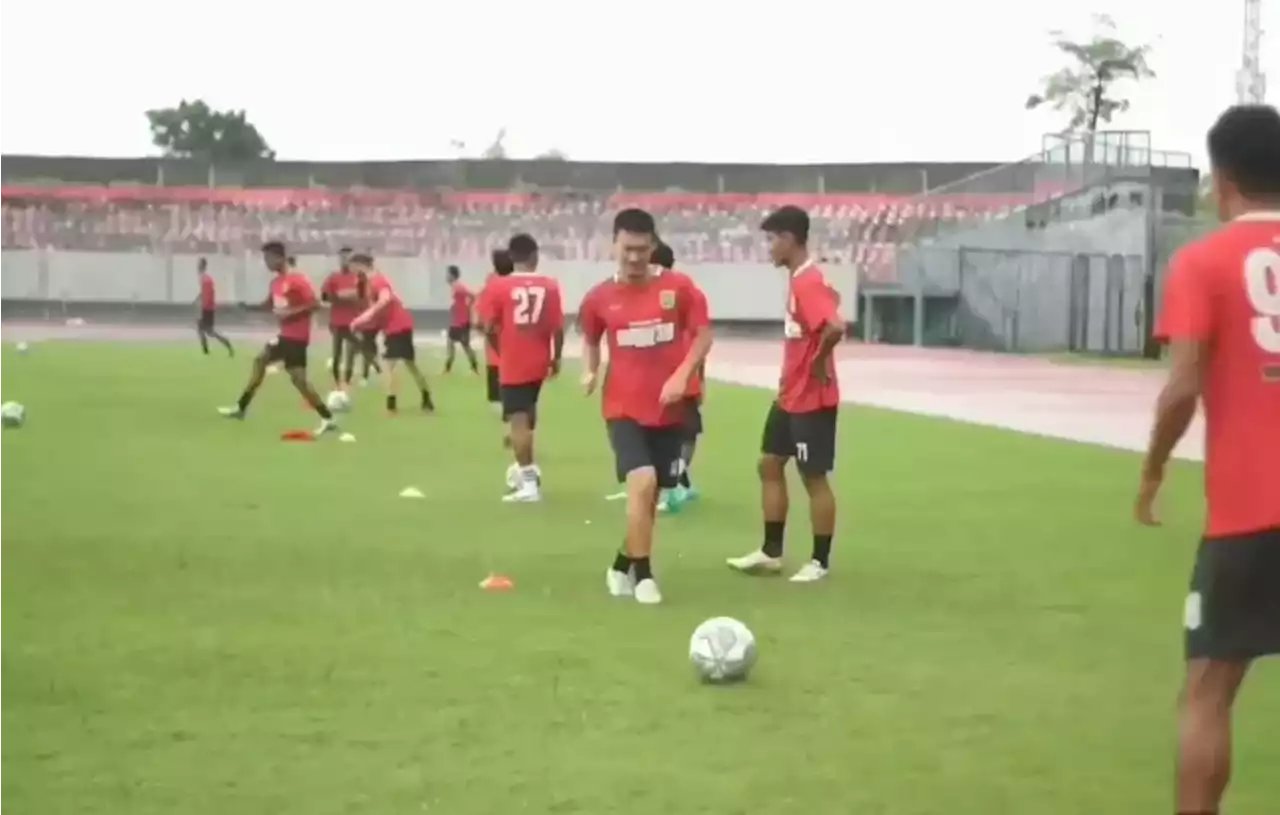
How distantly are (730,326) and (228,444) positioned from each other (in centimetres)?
4606

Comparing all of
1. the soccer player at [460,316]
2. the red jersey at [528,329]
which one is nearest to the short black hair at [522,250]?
the red jersey at [528,329]

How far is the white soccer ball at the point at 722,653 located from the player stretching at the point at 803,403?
284cm

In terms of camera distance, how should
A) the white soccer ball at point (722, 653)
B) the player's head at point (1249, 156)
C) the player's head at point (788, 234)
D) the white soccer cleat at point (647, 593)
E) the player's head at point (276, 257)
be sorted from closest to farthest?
the player's head at point (1249, 156) < the white soccer ball at point (722, 653) < the white soccer cleat at point (647, 593) < the player's head at point (788, 234) < the player's head at point (276, 257)

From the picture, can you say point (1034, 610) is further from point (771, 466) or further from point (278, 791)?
point (278, 791)

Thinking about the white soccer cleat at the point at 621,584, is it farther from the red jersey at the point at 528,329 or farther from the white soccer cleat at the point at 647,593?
the red jersey at the point at 528,329

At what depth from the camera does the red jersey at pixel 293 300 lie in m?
21.6

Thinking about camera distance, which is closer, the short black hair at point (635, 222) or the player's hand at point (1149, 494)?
the player's hand at point (1149, 494)

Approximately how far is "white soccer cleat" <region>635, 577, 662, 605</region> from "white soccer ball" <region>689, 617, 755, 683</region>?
2.09 metres

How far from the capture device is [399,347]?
85.1 ft

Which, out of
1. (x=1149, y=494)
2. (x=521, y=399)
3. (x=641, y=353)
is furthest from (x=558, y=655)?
(x=521, y=399)

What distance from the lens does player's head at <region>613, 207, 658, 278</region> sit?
1049 cm

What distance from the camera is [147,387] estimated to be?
99.8 ft

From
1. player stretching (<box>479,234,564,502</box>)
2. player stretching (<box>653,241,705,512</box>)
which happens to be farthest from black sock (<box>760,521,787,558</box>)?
player stretching (<box>479,234,564,502</box>)

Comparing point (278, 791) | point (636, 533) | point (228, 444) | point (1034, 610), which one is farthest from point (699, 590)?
point (228, 444)
